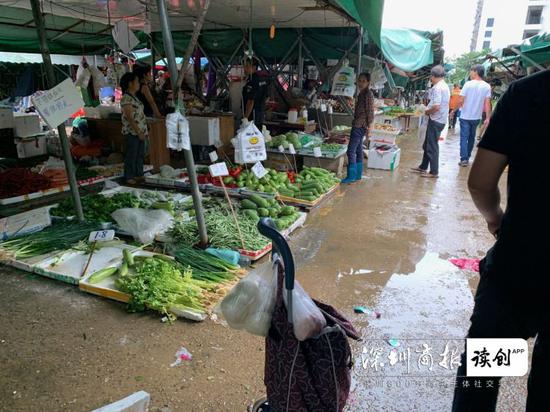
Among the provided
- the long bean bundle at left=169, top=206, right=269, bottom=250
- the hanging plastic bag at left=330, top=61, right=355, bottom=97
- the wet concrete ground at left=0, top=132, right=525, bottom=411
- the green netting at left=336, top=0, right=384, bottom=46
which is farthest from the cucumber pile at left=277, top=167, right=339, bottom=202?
the hanging plastic bag at left=330, top=61, right=355, bottom=97

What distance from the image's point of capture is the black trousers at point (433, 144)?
25.8ft

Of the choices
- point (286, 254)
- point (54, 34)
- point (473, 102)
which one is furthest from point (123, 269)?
point (54, 34)

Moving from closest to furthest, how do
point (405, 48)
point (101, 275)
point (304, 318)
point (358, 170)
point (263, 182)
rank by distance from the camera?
point (304, 318) < point (101, 275) < point (263, 182) < point (358, 170) < point (405, 48)

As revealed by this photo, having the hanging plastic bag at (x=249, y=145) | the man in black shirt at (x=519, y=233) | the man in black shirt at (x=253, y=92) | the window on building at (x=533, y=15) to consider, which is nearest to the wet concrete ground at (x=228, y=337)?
the man in black shirt at (x=519, y=233)

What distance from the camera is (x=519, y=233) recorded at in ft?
5.18

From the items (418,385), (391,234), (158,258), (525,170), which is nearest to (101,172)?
(158,258)

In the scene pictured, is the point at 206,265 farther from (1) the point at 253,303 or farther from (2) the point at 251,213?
(1) the point at 253,303

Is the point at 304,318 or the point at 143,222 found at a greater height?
the point at 304,318

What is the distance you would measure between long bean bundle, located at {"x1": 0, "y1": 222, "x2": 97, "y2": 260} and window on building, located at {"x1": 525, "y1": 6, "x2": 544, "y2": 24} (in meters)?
66.0

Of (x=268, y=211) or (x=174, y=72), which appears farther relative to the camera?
(x=268, y=211)

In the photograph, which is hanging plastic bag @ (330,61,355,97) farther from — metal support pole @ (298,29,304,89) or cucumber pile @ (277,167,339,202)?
cucumber pile @ (277,167,339,202)

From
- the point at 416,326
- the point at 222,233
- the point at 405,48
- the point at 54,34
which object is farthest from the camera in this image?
the point at 54,34

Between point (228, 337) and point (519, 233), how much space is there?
212 centimetres

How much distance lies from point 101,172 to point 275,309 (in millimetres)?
6616
